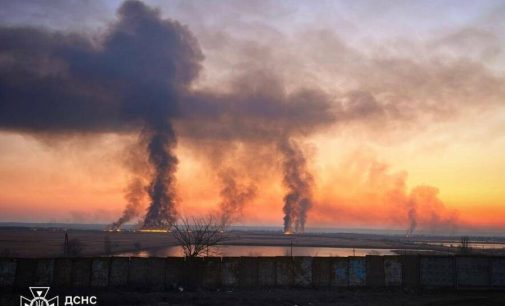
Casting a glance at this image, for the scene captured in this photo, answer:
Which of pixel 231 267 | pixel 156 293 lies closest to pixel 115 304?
pixel 156 293

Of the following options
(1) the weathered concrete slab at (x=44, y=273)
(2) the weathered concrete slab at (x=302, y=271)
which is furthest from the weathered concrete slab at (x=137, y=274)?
(2) the weathered concrete slab at (x=302, y=271)

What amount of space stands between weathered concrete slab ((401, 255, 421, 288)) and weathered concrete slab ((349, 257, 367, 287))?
2.31m

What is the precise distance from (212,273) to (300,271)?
16.5ft

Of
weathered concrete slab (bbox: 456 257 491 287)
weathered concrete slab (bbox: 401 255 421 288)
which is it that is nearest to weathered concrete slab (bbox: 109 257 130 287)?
weathered concrete slab (bbox: 401 255 421 288)

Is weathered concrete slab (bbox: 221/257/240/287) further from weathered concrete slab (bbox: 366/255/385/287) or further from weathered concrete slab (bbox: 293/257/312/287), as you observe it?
weathered concrete slab (bbox: 366/255/385/287)

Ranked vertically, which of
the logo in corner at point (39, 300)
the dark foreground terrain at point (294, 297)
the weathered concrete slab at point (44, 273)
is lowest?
the logo in corner at point (39, 300)

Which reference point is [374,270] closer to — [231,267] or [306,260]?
[306,260]

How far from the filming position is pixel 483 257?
25344mm

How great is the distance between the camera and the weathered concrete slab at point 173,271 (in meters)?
24.4

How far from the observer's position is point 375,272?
81.1 feet

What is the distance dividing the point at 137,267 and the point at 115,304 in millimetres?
4760

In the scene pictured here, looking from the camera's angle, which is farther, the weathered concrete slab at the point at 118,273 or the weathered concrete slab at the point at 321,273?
the weathered concrete slab at the point at 321,273

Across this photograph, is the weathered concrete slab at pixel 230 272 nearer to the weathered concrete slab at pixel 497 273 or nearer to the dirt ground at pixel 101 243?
the weathered concrete slab at pixel 497 273

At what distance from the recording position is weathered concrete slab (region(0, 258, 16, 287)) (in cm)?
2309
